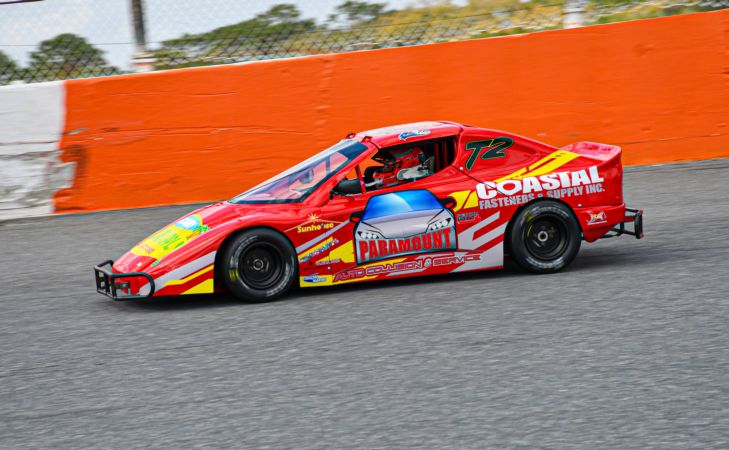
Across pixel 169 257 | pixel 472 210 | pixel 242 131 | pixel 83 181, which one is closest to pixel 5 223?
pixel 83 181

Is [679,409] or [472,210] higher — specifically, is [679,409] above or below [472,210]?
below

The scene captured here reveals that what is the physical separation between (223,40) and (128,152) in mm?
1830

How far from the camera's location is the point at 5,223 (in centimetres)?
1101

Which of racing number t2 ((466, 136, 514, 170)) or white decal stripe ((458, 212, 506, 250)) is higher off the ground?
racing number t2 ((466, 136, 514, 170))

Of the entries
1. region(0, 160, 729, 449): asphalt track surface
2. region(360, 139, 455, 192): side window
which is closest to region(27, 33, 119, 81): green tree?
region(0, 160, 729, 449): asphalt track surface

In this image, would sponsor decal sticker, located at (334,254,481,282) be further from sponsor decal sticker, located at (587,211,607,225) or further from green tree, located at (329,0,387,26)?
green tree, located at (329,0,387,26)

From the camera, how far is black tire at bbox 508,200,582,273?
7191 millimetres

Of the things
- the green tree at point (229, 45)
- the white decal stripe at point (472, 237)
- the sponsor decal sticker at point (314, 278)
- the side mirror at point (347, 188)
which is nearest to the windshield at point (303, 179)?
the side mirror at point (347, 188)

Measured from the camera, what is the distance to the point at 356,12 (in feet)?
39.5

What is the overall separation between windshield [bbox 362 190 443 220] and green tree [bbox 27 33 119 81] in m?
5.81

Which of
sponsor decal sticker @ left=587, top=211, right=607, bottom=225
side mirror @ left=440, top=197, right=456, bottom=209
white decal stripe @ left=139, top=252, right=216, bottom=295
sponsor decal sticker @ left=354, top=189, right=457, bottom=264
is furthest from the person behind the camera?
sponsor decal sticker @ left=587, top=211, right=607, bottom=225

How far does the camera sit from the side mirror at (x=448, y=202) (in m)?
7.05

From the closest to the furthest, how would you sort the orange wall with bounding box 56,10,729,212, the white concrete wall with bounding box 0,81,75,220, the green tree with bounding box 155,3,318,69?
the white concrete wall with bounding box 0,81,75,220 < the orange wall with bounding box 56,10,729,212 < the green tree with bounding box 155,3,318,69

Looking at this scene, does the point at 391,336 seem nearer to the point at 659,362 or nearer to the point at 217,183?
the point at 659,362
